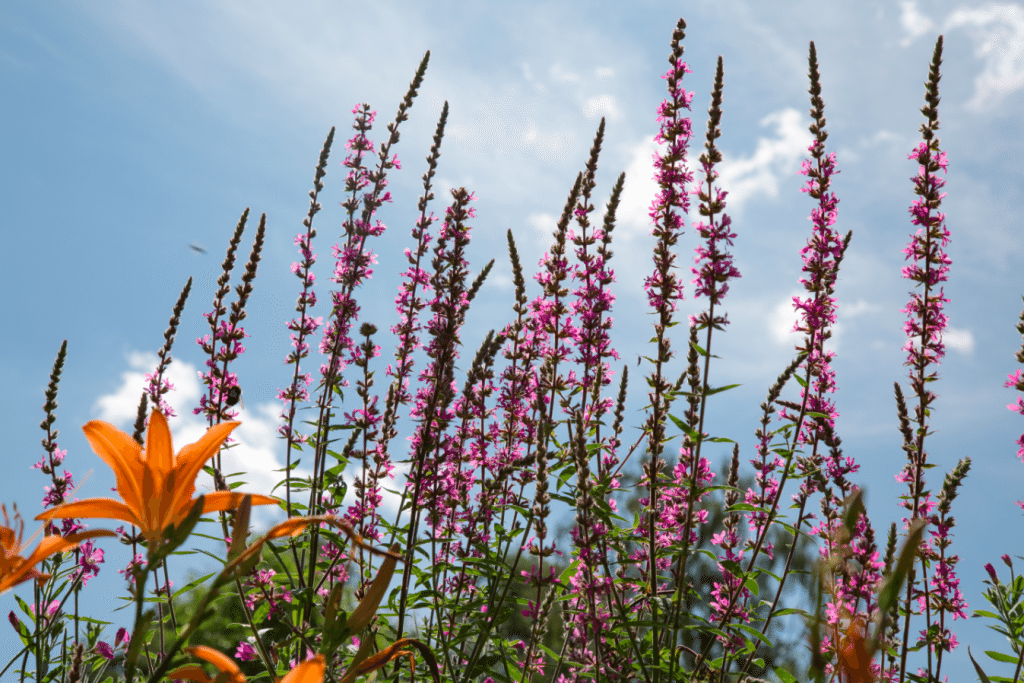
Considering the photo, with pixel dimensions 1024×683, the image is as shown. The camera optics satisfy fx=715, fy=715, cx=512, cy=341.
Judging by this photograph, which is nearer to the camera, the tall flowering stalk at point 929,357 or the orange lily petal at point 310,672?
the orange lily petal at point 310,672

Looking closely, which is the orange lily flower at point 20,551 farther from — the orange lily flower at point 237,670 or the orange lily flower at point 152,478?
the orange lily flower at point 237,670

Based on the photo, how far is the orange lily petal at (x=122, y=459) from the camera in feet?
3.50

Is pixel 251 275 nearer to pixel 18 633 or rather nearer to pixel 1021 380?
pixel 18 633

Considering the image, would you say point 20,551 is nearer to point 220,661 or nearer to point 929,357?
point 220,661

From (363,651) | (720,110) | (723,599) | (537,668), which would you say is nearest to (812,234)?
(720,110)

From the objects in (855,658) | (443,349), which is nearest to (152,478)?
(855,658)

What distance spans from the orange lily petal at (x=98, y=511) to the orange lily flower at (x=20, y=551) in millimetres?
27

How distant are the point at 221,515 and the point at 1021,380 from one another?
5.12 m

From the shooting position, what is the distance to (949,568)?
5090 millimetres

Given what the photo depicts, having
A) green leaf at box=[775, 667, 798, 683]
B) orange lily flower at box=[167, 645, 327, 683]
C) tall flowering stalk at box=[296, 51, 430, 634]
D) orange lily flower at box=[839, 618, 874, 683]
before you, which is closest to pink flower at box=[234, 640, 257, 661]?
tall flowering stalk at box=[296, 51, 430, 634]

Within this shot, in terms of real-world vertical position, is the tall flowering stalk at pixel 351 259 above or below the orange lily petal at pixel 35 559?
above

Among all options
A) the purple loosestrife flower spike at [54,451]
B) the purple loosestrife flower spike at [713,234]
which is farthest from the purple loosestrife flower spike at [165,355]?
the purple loosestrife flower spike at [713,234]

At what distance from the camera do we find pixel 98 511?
104 centimetres

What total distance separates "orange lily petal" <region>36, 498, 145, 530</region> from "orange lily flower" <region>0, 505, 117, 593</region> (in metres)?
0.03
